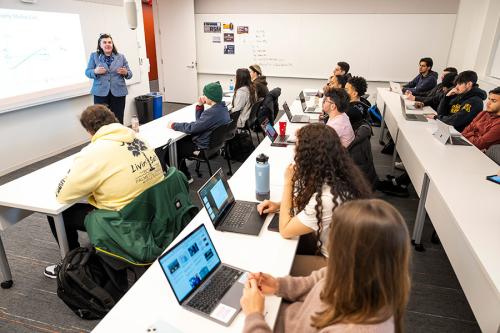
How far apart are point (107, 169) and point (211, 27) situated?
6016mm

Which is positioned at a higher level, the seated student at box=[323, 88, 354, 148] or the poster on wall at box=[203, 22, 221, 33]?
the poster on wall at box=[203, 22, 221, 33]

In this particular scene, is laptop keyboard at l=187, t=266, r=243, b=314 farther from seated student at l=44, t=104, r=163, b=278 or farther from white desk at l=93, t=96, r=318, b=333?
seated student at l=44, t=104, r=163, b=278

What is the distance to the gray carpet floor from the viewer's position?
6.70ft

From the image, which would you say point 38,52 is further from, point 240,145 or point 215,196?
point 215,196

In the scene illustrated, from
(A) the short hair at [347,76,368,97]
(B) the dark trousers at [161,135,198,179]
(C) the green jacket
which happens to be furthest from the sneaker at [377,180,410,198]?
(C) the green jacket

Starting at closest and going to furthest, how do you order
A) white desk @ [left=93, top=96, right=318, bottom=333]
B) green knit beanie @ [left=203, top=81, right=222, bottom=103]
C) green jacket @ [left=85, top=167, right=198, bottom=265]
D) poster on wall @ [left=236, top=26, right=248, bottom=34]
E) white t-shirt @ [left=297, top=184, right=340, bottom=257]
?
1. white desk @ [left=93, top=96, right=318, bottom=333]
2. white t-shirt @ [left=297, top=184, right=340, bottom=257]
3. green jacket @ [left=85, top=167, right=198, bottom=265]
4. green knit beanie @ [left=203, top=81, right=222, bottom=103]
5. poster on wall @ [left=236, top=26, right=248, bottom=34]

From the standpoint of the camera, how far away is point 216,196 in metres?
1.78

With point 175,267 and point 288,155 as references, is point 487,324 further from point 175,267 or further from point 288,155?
point 288,155

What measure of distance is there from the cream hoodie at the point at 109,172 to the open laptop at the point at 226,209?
534 millimetres

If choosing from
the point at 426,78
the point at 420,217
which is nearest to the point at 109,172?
the point at 420,217

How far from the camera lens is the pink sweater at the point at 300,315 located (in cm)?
89

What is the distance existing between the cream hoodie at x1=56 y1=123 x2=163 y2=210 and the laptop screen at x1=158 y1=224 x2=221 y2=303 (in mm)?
867

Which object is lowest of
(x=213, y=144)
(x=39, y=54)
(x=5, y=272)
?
(x=5, y=272)

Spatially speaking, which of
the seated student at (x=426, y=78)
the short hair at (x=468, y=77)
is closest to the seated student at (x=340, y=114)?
the short hair at (x=468, y=77)
